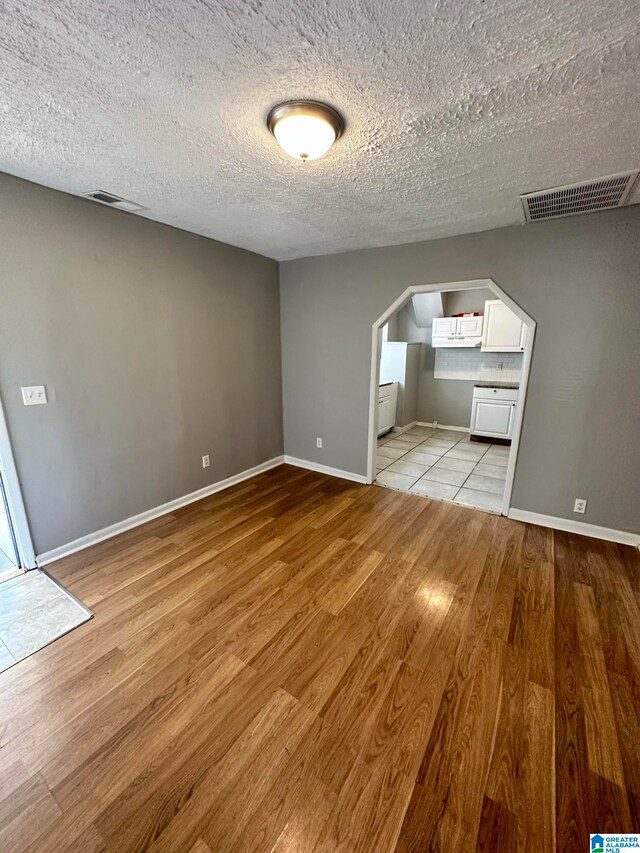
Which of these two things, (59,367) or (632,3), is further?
(59,367)

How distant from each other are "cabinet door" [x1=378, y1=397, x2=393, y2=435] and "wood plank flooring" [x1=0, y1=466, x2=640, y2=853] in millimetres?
2936

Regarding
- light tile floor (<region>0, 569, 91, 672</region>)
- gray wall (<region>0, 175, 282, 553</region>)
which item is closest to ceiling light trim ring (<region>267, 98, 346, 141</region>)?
gray wall (<region>0, 175, 282, 553</region>)

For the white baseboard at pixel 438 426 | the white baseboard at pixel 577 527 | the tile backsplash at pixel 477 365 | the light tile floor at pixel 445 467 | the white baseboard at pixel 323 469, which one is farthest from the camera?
the white baseboard at pixel 438 426

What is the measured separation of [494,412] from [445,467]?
1.52 metres

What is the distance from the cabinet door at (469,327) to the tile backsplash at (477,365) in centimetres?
36

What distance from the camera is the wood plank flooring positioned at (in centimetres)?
110

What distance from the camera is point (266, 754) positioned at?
128 cm

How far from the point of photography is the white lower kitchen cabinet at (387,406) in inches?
206

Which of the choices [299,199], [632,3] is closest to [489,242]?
[299,199]

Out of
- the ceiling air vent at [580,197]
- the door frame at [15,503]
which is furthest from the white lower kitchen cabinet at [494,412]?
the door frame at [15,503]

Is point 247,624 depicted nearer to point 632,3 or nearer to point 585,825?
point 585,825

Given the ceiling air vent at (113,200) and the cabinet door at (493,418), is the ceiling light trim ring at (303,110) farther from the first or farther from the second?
the cabinet door at (493,418)

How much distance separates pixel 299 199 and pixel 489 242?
1.61m

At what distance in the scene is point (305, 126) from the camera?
1.41 meters
